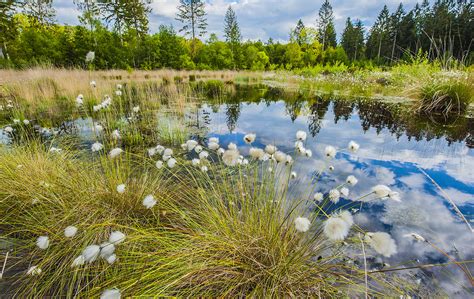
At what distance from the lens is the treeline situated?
19672mm

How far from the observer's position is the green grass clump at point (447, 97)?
5867 mm

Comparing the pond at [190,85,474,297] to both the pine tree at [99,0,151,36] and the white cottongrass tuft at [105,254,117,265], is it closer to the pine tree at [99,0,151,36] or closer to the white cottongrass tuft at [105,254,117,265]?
the white cottongrass tuft at [105,254,117,265]

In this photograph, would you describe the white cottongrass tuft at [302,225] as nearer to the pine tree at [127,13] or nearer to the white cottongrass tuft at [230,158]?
the white cottongrass tuft at [230,158]

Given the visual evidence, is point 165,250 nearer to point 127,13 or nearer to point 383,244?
point 383,244

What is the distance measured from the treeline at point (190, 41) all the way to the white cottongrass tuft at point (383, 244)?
6.31 meters

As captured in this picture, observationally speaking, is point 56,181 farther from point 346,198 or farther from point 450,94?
point 450,94

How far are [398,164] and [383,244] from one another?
270cm

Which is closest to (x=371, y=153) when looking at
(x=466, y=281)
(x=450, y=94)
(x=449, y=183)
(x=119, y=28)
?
(x=449, y=183)

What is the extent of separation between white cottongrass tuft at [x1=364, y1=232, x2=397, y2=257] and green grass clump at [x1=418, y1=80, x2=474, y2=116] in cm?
709

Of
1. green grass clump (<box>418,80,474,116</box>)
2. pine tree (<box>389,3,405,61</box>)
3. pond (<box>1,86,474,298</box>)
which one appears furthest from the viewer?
pine tree (<box>389,3,405,61</box>)

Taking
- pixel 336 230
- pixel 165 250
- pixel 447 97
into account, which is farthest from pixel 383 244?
pixel 447 97

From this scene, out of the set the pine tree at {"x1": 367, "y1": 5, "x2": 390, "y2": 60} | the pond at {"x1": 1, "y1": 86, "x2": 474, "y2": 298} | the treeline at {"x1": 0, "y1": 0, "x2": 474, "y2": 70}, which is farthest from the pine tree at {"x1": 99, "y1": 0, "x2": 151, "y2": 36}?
the pine tree at {"x1": 367, "y1": 5, "x2": 390, "y2": 60}

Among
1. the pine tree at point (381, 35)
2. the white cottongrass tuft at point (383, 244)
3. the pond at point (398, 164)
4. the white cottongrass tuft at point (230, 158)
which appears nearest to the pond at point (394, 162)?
the pond at point (398, 164)

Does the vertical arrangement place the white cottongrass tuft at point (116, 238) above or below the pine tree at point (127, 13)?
below
